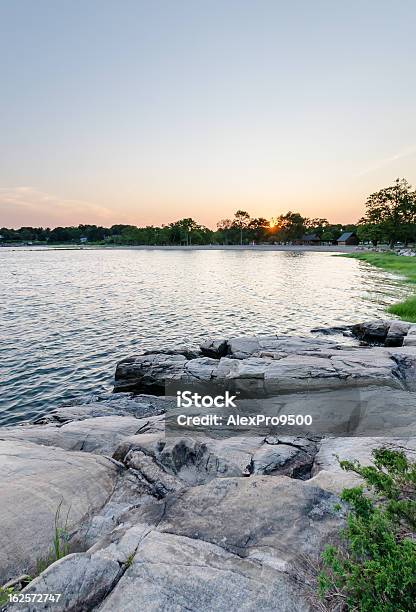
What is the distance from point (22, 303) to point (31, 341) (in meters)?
16.0

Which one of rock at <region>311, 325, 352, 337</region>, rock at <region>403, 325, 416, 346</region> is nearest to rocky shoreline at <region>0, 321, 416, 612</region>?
rock at <region>403, 325, 416, 346</region>

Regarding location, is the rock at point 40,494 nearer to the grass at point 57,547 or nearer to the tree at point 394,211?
the grass at point 57,547

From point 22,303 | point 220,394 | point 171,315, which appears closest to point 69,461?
point 220,394

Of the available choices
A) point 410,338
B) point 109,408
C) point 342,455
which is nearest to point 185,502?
point 342,455

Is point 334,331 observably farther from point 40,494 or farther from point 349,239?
point 349,239

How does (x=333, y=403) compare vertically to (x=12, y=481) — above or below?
below

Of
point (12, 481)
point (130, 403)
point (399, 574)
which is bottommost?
point (130, 403)

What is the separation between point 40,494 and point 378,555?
5.70 metres

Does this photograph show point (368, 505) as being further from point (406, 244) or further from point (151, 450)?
point (406, 244)

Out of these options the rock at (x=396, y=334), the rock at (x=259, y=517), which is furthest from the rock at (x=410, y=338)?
the rock at (x=259, y=517)

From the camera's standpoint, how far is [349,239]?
173m

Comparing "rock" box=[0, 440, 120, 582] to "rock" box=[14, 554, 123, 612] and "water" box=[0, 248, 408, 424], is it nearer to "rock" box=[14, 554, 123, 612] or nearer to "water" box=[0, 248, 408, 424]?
"rock" box=[14, 554, 123, 612]

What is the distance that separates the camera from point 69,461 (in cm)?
771

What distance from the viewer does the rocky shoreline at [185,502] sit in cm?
427
